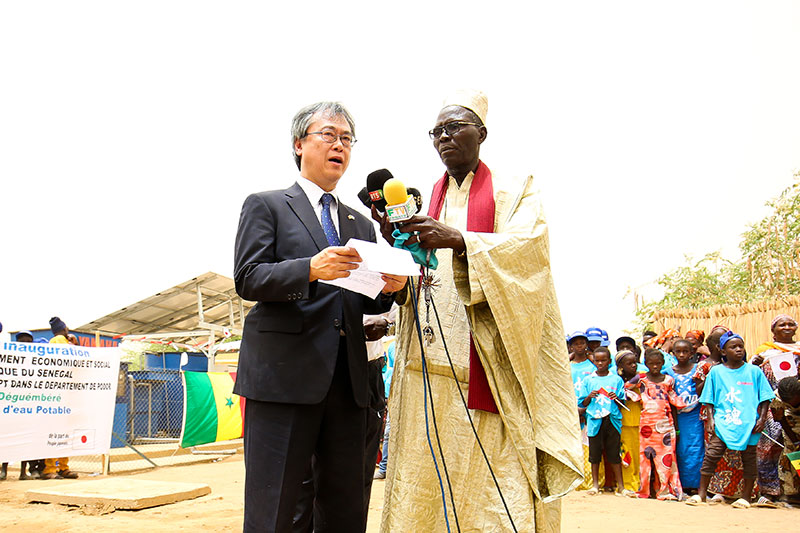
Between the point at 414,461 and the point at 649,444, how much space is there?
223 inches

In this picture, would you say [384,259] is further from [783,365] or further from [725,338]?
[783,365]

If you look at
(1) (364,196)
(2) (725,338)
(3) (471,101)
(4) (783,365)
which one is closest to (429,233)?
(1) (364,196)

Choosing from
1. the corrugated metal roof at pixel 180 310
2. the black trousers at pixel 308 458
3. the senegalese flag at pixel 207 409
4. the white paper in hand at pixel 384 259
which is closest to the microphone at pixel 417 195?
the white paper in hand at pixel 384 259

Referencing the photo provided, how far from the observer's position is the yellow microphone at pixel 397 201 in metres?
2.23

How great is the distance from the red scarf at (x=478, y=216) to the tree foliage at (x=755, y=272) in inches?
574

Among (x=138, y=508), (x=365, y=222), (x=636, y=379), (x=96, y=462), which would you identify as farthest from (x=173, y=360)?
(x=365, y=222)

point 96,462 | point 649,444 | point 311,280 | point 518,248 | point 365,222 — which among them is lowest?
point 96,462

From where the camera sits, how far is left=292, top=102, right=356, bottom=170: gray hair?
8.95ft

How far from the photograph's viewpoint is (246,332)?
2.53m

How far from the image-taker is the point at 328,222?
2762mm

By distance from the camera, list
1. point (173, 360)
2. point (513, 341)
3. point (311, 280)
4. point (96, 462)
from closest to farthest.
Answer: point (311, 280) → point (513, 341) → point (96, 462) → point (173, 360)

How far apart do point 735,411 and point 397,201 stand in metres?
5.96

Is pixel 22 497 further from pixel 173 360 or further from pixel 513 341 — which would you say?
pixel 173 360

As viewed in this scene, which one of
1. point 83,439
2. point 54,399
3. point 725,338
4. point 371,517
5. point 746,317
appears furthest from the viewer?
point 746,317
